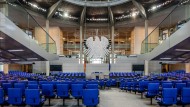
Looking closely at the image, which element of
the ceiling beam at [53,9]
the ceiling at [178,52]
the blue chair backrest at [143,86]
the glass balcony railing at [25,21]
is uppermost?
the ceiling beam at [53,9]

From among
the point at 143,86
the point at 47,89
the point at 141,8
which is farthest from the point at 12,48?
the point at 141,8

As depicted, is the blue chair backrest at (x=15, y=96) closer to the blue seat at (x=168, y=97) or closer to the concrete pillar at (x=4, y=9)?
the concrete pillar at (x=4, y=9)

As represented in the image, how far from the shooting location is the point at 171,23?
1092cm

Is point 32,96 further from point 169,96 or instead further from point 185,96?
point 185,96

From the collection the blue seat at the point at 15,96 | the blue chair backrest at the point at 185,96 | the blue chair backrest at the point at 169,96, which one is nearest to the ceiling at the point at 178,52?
the blue chair backrest at the point at 185,96

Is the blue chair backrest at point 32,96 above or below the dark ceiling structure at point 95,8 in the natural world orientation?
below

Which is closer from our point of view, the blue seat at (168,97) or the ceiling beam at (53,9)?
the blue seat at (168,97)

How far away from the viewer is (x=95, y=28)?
3028 centimetres

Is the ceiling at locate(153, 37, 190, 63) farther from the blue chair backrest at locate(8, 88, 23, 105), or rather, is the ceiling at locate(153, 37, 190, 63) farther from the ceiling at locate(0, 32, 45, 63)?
the ceiling at locate(0, 32, 45, 63)

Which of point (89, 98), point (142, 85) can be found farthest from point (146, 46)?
point (89, 98)

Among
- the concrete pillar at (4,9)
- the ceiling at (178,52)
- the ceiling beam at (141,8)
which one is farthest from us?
the ceiling beam at (141,8)

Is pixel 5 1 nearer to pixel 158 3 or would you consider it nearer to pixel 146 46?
pixel 146 46

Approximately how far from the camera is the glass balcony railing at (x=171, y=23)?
29.3 ft

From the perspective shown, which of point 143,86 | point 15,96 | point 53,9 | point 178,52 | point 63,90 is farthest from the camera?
point 53,9
